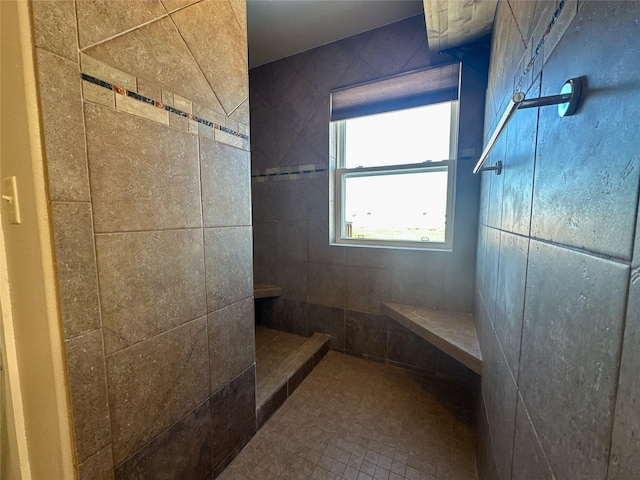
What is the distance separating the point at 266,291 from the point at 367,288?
1000mm

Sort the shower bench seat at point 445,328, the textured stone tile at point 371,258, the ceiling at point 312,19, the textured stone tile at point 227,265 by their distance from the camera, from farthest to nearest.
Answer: the textured stone tile at point 371,258
the ceiling at point 312,19
the shower bench seat at point 445,328
the textured stone tile at point 227,265

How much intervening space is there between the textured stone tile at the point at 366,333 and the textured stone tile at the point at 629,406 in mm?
1883

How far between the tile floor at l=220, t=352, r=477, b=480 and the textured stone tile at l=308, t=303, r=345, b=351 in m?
0.40

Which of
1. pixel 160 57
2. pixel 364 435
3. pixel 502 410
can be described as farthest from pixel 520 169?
pixel 364 435

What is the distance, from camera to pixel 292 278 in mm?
2521

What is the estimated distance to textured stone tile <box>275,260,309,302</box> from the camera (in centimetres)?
247

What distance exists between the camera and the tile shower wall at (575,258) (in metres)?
0.32

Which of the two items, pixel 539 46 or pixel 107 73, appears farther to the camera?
pixel 107 73

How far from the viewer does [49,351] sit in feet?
2.35

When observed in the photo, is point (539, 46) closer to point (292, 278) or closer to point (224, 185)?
point (224, 185)

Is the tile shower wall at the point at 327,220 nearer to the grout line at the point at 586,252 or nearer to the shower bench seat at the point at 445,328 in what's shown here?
the shower bench seat at the point at 445,328

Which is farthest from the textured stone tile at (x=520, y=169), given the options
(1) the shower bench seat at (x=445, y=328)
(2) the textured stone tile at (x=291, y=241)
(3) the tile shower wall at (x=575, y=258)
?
(2) the textured stone tile at (x=291, y=241)

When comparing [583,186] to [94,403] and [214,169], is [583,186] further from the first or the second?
[94,403]

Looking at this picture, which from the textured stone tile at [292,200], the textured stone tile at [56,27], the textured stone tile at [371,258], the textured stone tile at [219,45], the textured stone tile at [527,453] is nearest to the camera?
the textured stone tile at [527,453]
